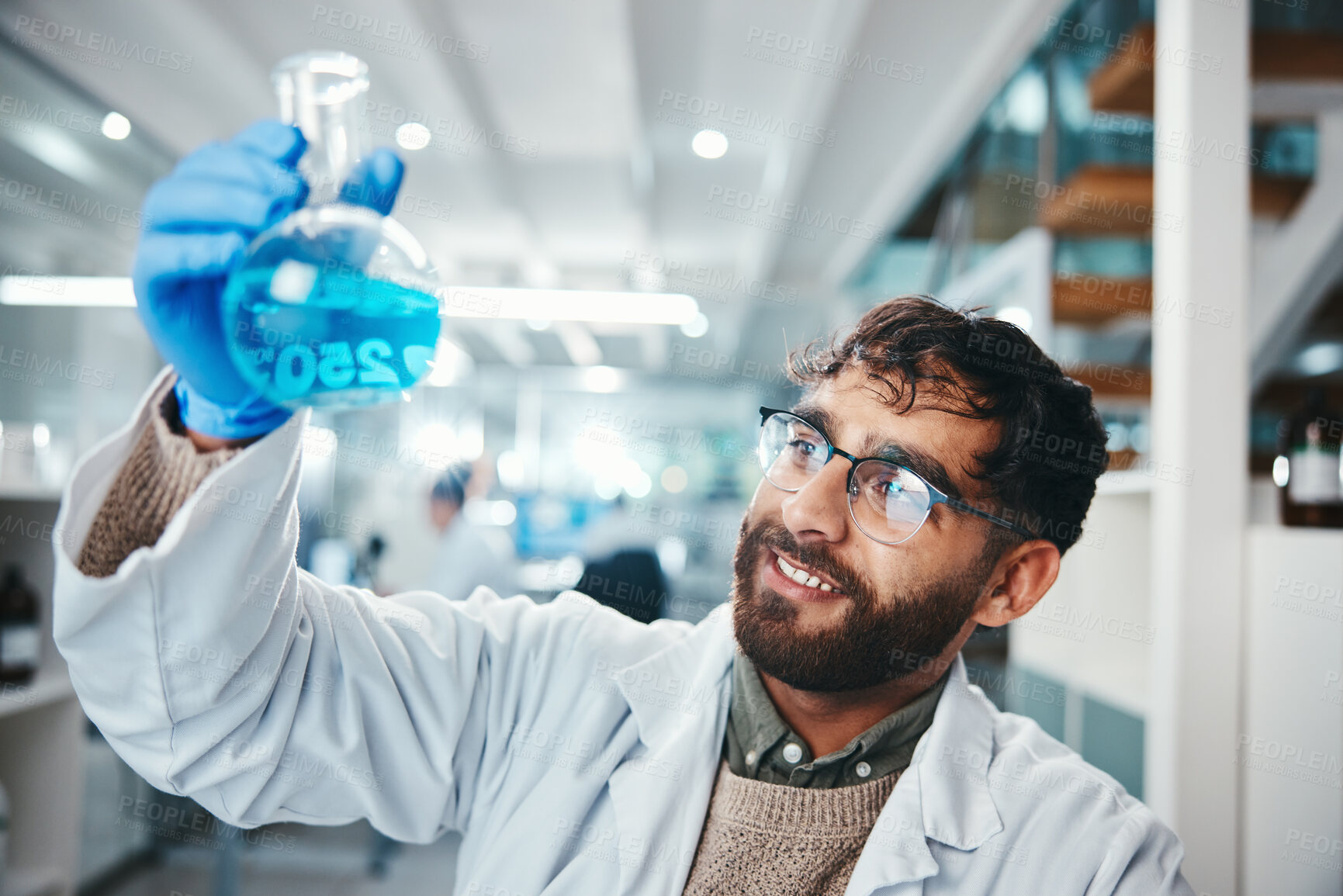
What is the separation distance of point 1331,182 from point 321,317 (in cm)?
261

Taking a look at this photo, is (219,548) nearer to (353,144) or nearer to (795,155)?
(353,144)

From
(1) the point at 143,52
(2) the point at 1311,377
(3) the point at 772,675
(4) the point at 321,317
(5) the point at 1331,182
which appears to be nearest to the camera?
(4) the point at 321,317

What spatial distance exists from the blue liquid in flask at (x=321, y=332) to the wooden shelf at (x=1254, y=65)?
73.3 inches

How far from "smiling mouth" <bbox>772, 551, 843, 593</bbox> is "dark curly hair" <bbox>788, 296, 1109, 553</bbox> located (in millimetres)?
261

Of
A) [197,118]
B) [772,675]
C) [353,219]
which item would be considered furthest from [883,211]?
[353,219]

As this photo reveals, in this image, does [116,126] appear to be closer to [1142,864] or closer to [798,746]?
[798,746]

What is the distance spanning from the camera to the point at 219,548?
0.83 meters

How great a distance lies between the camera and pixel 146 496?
2.77 feet

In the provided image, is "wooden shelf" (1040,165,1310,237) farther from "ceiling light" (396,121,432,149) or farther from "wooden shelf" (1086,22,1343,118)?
"ceiling light" (396,121,432,149)

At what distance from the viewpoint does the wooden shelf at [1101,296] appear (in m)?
2.48

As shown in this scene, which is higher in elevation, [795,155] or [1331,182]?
[795,155]

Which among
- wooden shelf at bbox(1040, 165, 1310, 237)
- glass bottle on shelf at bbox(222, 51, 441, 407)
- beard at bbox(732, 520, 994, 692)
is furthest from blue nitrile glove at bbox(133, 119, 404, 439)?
wooden shelf at bbox(1040, 165, 1310, 237)

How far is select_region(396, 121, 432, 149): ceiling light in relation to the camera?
138 inches

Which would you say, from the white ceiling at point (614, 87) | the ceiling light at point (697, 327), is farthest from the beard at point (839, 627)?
the ceiling light at point (697, 327)
